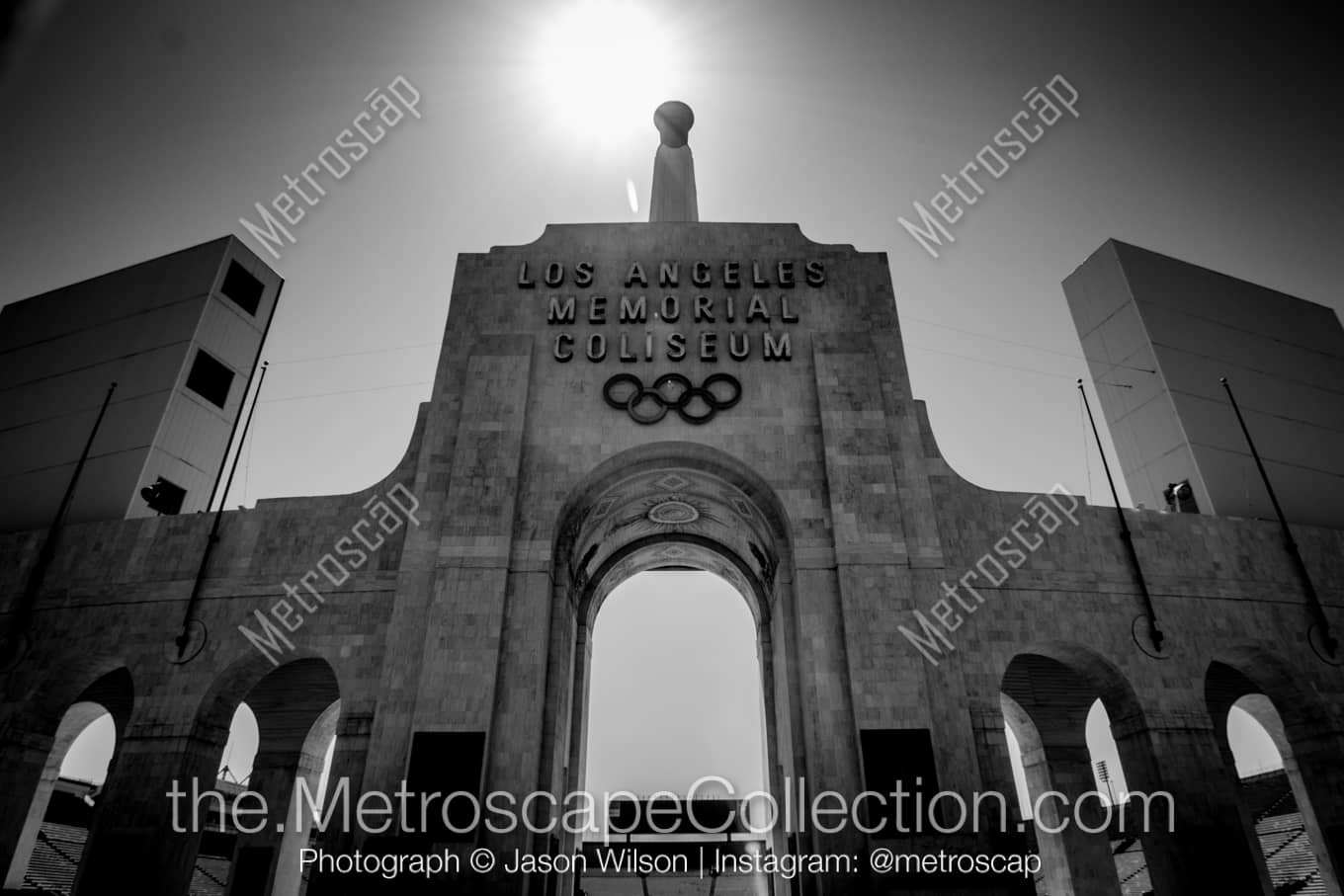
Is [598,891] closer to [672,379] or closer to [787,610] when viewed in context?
[787,610]

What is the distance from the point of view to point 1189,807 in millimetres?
18844

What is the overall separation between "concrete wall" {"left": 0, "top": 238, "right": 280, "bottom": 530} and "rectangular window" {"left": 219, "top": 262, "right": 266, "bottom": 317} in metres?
0.31

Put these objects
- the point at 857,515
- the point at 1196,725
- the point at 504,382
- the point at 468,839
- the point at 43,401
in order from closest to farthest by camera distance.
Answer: the point at 468,839 → the point at 1196,725 → the point at 857,515 → the point at 504,382 → the point at 43,401

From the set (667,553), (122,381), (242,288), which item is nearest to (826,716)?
(667,553)

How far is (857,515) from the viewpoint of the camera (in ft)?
69.8

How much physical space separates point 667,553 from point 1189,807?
17.7 m

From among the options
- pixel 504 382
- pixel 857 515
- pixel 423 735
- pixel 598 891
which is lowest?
pixel 598 891

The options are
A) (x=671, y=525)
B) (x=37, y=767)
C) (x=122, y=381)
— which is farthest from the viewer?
(x=122, y=381)

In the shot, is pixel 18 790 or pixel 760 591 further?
pixel 760 591

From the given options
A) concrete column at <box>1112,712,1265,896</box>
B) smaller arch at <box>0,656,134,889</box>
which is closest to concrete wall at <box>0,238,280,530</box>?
smaller arch at <box>0,656,134,889</box>

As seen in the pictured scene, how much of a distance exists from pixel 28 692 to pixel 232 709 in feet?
18.7

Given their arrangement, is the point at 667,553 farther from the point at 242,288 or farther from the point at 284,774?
the point at 242,288

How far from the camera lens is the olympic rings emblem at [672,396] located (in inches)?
910

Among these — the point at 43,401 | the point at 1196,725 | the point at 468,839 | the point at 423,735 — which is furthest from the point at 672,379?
the point at 43,401
